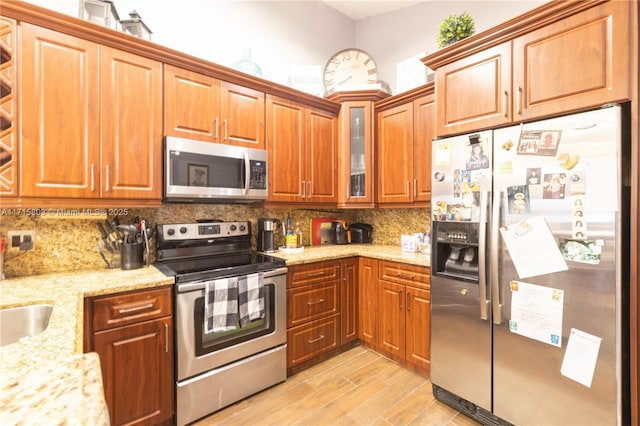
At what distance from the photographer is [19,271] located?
1.84 meters

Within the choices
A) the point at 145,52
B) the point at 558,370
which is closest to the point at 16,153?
the point at 145,52

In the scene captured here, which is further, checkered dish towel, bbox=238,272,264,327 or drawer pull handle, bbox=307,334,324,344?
drawer pull handle, bbox=307,334,324,344

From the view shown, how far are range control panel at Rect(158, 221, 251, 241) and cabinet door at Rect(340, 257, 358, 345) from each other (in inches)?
36.6

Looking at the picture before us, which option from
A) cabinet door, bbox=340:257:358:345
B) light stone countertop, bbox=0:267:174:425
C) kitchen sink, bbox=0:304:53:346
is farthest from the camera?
cabinet door, bbox=340:257:358:345

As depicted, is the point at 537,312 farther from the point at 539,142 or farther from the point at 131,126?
the point at 131,126

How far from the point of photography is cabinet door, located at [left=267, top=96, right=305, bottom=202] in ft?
8.46

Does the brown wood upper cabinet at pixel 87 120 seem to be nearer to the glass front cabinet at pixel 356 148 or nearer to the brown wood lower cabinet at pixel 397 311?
the glass front cabinet at pixel 356 148

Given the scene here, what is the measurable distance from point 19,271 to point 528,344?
2969 mm

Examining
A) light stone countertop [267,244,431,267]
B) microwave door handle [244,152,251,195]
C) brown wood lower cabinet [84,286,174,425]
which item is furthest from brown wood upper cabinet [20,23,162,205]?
light stone countertop [267,244,431,267]

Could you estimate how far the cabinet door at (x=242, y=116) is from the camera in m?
2.31

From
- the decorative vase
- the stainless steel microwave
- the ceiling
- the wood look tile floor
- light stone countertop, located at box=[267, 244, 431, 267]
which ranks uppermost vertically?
the ceiling

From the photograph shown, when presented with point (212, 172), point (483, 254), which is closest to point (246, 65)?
point (212, 172)

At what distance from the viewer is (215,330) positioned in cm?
189

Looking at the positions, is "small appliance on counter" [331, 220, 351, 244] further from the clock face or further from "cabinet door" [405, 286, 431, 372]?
the clock face
